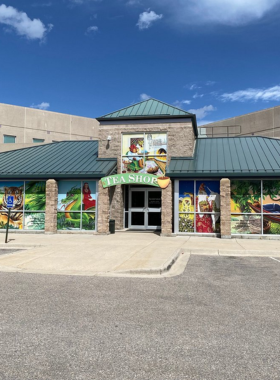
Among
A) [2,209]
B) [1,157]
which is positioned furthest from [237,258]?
[1,157]

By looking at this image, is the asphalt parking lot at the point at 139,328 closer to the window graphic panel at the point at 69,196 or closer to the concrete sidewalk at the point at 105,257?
the concrete sidewalk at the point at 105,257

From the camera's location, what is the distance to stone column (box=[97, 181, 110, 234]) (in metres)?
19.0

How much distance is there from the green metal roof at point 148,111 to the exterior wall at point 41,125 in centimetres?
2541

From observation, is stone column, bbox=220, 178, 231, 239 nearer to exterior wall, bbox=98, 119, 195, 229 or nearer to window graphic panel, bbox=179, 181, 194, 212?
window graphic panel, bbox=179, 181, 194, 212

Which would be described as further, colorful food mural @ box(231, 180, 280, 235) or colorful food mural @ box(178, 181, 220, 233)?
colorful food mural @ box(178, 181, 220, 233)

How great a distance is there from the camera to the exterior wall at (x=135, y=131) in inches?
803

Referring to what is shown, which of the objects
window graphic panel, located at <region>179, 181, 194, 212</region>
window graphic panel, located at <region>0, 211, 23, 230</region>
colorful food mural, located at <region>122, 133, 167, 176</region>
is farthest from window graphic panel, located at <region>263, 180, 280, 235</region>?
window graphic panel, located at <region>0, 211, 23, 230</region>

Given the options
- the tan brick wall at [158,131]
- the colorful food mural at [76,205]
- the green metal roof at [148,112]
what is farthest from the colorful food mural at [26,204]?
the green metal roof at [148,112]

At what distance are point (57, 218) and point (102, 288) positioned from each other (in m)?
13.3

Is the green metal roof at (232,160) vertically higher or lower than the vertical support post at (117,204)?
higher

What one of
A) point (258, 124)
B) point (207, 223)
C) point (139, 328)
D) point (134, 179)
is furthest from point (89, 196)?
point (258, 124)

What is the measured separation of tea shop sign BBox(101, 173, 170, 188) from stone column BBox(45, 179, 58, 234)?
3079 millimetres

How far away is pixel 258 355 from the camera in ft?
13.1

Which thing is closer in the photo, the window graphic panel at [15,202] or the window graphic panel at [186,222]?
the window graphic panel at [186,222]
